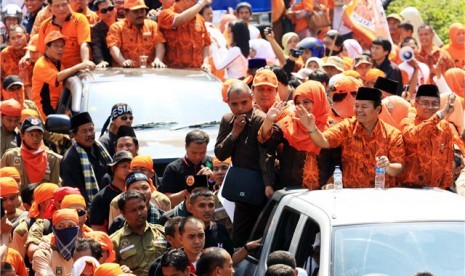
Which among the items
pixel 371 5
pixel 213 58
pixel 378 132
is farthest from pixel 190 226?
pixel 371 5

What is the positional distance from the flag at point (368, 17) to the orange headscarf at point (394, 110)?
281 inches

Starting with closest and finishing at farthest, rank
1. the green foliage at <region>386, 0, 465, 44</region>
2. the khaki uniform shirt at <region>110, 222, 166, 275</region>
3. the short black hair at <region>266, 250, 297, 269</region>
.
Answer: the short black hair at <region>266, 250, 297, 269</region>
the khaki uniform shirt at <region>110, 222, 166, 275</region>
the green foliage at <region>386, 0, 465, 44</region>

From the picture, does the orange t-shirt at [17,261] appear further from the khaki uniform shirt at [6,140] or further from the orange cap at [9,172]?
the khaki uniform shirt at [6,140]

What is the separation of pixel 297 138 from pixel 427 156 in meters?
0.99

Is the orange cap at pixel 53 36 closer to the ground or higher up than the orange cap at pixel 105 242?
higher up

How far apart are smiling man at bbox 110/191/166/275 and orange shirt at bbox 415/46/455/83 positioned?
8392 millimetres

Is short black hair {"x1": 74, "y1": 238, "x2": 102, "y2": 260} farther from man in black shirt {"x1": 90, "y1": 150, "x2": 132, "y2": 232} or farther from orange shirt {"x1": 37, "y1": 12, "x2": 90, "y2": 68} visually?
orange shirt {"x1": 37, "y1": 12, "x2": 90, "y2": 68}

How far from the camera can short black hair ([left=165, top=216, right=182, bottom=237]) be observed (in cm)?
1007

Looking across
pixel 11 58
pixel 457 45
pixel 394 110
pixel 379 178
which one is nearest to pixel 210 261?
pixel 379 178

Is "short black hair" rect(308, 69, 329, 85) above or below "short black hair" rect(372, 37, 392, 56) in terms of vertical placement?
above

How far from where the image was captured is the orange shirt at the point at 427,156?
10.0 metres

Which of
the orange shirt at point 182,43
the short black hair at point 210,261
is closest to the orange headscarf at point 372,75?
the orange shirt at point 182,43

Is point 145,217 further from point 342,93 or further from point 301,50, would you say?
point 301,50

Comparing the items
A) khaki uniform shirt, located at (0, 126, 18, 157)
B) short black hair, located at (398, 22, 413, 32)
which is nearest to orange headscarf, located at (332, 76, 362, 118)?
khaki uniform shirt, located at (0, 126, 18, 157)
